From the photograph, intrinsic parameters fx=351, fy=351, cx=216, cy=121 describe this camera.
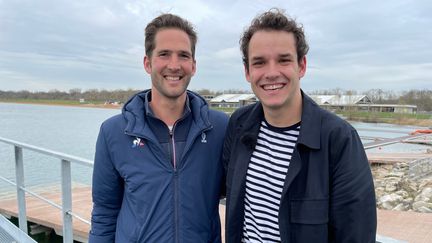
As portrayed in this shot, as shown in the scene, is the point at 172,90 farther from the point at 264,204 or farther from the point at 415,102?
the point at 415,102

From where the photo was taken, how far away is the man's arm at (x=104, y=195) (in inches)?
70.4

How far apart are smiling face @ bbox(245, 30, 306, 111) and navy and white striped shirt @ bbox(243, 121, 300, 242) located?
0.45 feet

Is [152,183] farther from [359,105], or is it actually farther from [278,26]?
[359,105]

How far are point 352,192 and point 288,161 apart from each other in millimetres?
291

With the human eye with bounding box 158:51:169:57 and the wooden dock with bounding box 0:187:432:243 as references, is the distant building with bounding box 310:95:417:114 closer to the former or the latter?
the wooden dock with bounding box 0:187:432:243

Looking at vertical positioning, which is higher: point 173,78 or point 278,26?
point 278,26

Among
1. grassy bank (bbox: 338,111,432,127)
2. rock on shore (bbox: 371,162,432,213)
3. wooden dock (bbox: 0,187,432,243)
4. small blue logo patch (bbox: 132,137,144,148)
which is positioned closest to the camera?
small blue logo patch (bbox: 132,137,144,148)

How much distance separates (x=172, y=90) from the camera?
1.78 m

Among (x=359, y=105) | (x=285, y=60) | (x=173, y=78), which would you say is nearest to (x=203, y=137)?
(x=173, y=78)

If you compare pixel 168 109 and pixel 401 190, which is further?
pixel 401 190

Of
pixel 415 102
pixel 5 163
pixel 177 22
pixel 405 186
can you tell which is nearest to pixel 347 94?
pixel 415 102

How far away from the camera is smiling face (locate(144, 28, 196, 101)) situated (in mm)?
1780

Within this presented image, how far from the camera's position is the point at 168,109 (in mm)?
1833

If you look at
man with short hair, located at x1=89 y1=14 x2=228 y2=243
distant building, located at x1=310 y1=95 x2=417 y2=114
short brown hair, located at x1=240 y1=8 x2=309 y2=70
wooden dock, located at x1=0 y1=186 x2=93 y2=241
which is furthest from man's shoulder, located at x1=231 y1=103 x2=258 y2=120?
distant building, located at x1=310 y1=95 x2=417 y2=114
